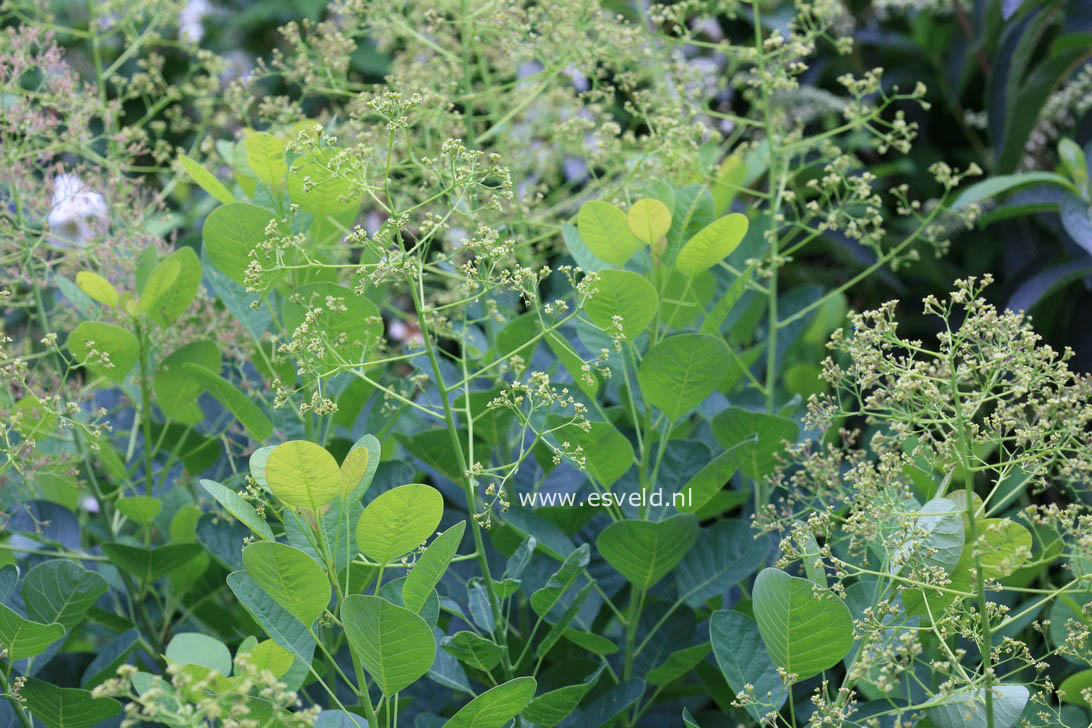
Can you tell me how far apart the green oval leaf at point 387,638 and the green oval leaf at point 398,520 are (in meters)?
0.07

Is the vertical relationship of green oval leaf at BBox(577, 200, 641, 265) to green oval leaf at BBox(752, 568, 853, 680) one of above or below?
above

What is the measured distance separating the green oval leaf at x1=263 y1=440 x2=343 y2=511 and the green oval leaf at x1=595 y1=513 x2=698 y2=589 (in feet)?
0.87

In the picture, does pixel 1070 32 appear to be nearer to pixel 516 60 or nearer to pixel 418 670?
pixel 516 60

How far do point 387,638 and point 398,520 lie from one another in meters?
0.09

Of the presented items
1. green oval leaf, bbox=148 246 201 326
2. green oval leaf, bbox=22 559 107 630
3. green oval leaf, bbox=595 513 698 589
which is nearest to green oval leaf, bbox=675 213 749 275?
green oval leaf, bbox=595 513 698 589

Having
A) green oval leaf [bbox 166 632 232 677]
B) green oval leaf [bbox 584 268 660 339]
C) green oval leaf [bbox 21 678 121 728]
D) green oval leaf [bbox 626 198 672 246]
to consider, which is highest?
green oval leaf [bbox 626 198 672 246]

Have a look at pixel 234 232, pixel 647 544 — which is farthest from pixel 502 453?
pixel 234 232

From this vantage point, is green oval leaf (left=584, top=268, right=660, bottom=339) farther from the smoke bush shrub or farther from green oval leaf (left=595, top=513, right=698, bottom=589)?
green oval leaf (left=595, top=513, right=698, bottom=589)

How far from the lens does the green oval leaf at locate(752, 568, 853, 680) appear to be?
79cm

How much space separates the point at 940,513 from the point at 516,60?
32.9 inches

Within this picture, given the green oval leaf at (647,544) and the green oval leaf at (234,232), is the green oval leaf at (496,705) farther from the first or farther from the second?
the green oval leaf at (234,232)

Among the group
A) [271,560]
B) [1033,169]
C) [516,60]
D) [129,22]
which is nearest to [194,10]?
[129,22]

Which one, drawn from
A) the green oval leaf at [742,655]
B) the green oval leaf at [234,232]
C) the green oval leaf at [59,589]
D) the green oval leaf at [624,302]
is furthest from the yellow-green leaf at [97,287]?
the green oval leaf at [742,655]

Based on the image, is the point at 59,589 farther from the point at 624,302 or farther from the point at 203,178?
the point at 624,302
